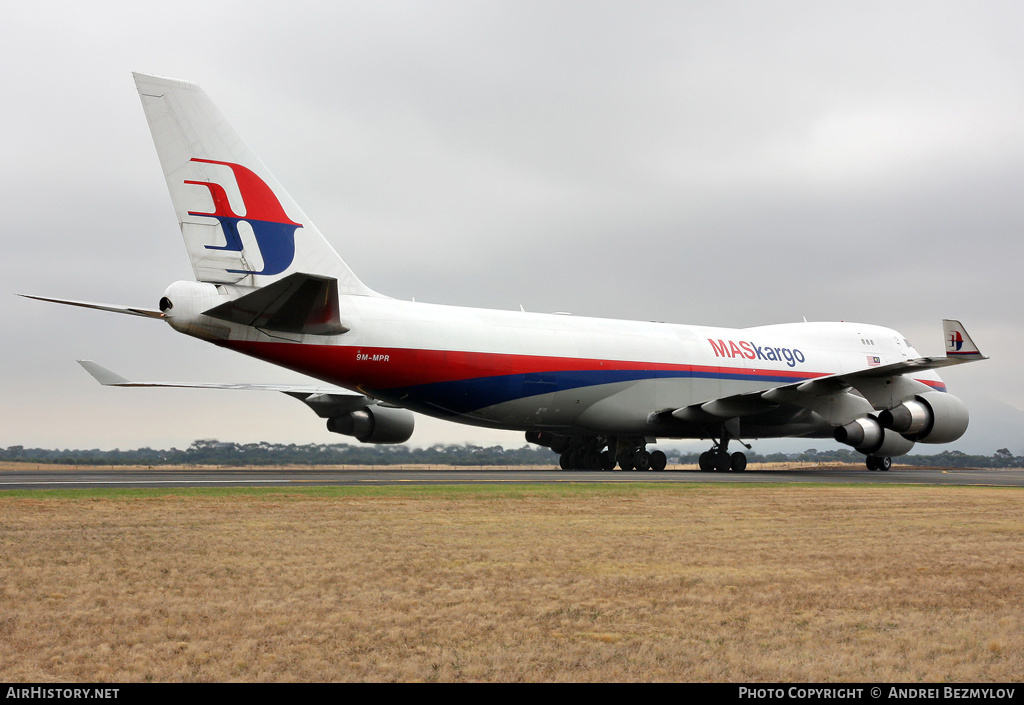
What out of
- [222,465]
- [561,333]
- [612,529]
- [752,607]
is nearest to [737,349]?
[561,333]

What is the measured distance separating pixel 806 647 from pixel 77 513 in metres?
9.88

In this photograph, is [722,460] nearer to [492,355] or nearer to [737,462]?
[737,462]

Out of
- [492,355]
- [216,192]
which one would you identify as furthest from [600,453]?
[216,192]

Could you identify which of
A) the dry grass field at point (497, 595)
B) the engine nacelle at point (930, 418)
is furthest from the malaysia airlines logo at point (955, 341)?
the dry grass field at point (497, 595)

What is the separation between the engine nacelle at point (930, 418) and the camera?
94.5ft

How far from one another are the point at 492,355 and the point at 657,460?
331 inches

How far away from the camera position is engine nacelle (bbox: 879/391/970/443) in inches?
1134

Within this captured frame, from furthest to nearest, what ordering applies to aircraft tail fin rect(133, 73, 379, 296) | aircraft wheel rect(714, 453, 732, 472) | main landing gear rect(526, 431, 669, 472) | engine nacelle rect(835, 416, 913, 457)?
1. main landing gear rect(526, 431, 669, 472)
2. engine nacelle rect(835, 416, 913, 457)
3. aircraft wheel rect(714, 453, 732, 472)
4. aircraft tail fin rect(133, 73, 379, 296)

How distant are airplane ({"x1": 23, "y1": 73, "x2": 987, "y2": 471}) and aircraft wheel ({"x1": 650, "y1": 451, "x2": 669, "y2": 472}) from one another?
49 millimetres

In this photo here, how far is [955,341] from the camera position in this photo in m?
25.5

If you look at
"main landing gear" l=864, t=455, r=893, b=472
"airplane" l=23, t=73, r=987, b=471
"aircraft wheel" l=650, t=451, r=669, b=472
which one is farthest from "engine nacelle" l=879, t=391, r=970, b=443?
"aircraft wheel" l=650, t=451, r=669, b=472

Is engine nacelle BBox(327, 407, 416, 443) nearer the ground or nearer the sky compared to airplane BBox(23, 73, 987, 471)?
nearer the ground

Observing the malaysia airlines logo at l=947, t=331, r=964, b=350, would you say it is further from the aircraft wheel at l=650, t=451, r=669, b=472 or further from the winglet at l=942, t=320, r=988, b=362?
the aircraft wheel at l=650, t=451, r=669, b=472

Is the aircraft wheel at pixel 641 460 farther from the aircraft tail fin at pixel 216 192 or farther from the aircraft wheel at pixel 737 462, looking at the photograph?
the aircraft tail fin at pixel 216 192
